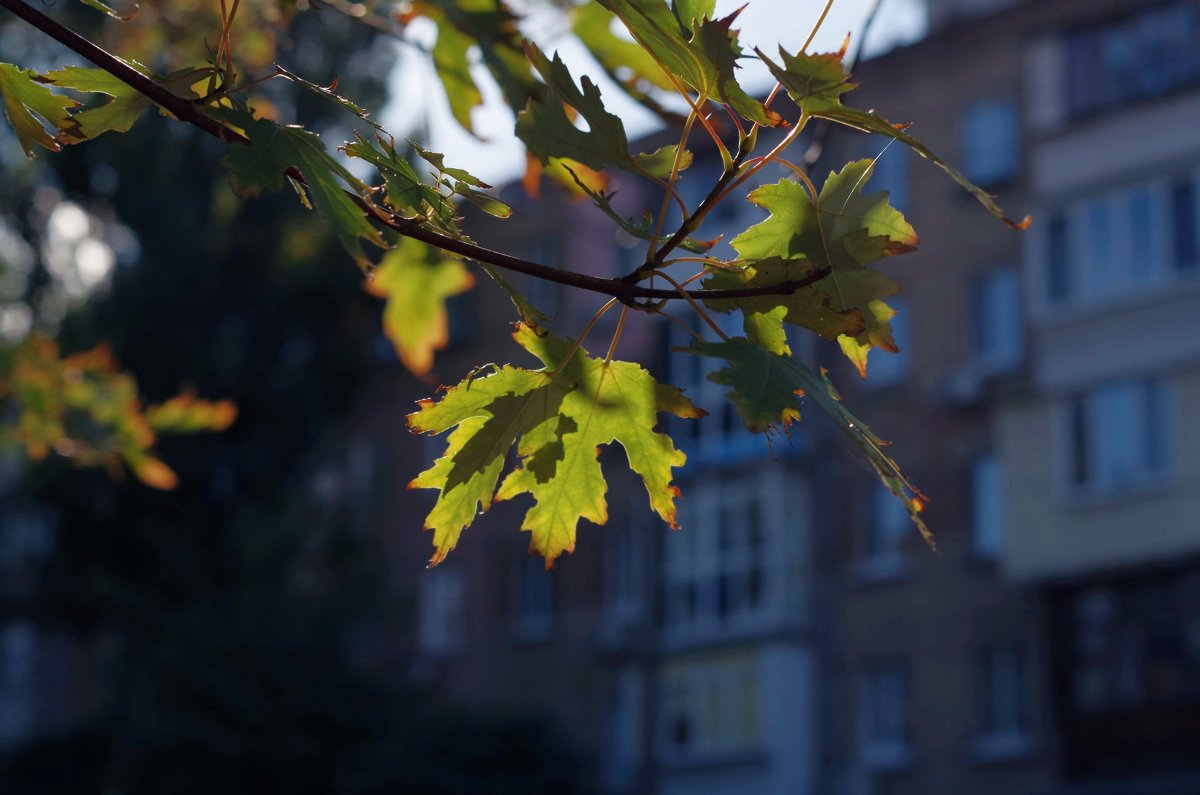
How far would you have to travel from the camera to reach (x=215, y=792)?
22094 millimetres

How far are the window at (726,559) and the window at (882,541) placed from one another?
1480 millimetres

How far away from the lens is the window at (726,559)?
2456 cm

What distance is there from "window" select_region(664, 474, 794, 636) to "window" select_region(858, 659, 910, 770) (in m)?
1.93

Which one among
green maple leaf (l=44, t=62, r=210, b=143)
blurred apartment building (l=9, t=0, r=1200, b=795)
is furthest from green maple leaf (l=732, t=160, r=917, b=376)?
blurred apartment building (l=9, t=0, r=1200, b=795)

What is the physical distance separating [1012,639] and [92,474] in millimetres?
12891

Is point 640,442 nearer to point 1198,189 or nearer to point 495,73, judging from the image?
point 495,73

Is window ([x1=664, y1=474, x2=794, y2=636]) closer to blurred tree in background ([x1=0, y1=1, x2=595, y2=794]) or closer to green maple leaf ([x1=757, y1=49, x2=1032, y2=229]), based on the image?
blurred tree in background ([x1=0, y1=1, x2=595, y2=794])

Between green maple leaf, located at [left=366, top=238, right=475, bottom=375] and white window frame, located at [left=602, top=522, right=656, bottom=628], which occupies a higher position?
white window frame, located at [left=602, top=522, right=656, bottom=628]

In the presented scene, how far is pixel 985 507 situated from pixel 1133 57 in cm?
626

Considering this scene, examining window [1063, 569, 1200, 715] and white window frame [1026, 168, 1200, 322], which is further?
white window frame [1026, 168, 1200, 322]

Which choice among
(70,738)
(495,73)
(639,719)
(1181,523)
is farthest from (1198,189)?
(495,73)

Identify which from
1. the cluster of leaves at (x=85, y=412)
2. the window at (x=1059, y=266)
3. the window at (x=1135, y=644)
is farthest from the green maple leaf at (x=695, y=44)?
the window at (x=1059, y=266)

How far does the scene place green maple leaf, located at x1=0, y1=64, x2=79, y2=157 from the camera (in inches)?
67.9

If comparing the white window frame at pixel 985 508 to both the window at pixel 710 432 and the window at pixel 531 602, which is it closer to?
the window at pixel 710 432
